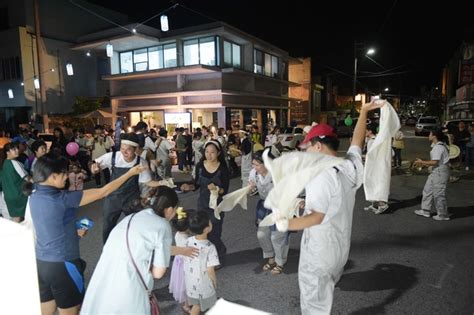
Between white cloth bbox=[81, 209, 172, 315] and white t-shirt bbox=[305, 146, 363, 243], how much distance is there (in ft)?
3.66

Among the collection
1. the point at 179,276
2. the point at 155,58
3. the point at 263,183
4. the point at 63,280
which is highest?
the point at 155,58

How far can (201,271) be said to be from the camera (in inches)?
122

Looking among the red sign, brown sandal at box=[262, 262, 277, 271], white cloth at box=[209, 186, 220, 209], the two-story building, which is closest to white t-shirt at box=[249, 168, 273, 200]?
white cloth at box=[209, 186, 220, 209]

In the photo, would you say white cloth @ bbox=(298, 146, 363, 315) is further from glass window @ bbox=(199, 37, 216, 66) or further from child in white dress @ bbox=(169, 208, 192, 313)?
glass window @ bbox=(199, 37, 216, 66)

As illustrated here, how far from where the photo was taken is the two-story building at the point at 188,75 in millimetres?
19344

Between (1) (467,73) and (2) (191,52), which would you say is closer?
(1) (467,73)

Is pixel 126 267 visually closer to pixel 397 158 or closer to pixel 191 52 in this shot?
pixel 397 158

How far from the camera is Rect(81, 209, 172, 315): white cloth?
2104 mm

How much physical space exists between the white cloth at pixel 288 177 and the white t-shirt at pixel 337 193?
1.09 feet

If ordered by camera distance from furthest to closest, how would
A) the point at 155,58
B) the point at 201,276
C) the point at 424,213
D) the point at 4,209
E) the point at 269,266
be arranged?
the point at 155,58
the point at 424,213
the point at 4,209
the point at 269,266
the point at 201,276

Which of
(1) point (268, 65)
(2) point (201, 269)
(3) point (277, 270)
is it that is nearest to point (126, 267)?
(2) point (201, 269)

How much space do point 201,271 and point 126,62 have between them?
73.5 ft

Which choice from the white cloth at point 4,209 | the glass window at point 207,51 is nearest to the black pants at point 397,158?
the glass window at point 207,51

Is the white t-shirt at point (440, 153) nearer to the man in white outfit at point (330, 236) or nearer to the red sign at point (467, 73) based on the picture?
the man in white outfit at point (330, 236)
